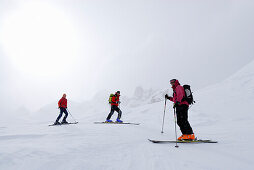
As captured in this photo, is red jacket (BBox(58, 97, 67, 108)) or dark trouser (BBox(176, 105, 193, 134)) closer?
dark trouser (BBox(176, 105, 193, 134))

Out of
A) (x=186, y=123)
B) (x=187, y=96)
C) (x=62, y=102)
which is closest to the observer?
(x=186, y=123)

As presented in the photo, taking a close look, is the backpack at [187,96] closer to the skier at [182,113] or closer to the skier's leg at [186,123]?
the skier at [182,113]

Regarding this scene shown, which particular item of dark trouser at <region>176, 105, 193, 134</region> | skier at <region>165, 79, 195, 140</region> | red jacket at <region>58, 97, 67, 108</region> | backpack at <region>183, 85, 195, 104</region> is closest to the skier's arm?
skier at <region>165, 79, 195, 140</region>

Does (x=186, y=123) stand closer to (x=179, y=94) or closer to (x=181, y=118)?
(x=181, y=118)

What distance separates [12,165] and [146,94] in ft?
365

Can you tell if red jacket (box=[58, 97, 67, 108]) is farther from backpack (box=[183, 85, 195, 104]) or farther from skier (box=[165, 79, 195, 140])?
backpack (box=[183, 85, 195, 104])

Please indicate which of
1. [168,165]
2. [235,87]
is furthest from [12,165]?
[235,87]

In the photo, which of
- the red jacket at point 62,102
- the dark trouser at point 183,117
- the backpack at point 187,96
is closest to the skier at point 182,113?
the dark trouser at point 183,117

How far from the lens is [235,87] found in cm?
1973

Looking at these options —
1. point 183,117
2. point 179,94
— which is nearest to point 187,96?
point 179,94

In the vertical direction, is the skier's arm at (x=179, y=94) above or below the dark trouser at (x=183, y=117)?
above

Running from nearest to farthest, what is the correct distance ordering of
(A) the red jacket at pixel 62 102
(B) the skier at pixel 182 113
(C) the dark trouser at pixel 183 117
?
(B) the skier at pixel 182 113 → (C) the dark trouser at pixel 183 117 → (A) the red jacket at pixel 62 102

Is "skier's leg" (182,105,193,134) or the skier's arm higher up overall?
the skier's arm

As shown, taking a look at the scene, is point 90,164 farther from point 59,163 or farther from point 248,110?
point 248,110
